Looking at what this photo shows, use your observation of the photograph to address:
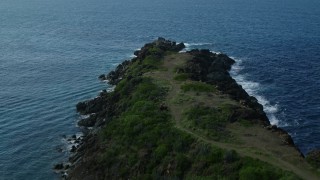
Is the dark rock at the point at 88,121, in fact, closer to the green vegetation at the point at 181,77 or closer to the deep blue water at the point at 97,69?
the deep blue water at the point at 97,69

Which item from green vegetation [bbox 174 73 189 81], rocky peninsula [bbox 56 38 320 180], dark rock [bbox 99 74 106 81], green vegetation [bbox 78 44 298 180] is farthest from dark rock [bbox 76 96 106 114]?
dark rock [bbox 99 74 106 81]

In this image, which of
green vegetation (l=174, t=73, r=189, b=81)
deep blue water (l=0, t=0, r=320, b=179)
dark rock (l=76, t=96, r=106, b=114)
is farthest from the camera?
green vegetation (l=174, t=73, r=189, b=81)

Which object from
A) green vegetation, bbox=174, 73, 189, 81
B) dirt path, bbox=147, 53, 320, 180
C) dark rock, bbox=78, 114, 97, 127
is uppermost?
green vegetation, bbox=174, 73, 189, 81

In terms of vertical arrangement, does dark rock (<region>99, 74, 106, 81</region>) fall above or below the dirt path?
below

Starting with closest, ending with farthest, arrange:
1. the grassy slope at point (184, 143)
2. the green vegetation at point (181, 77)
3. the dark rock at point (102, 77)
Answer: the grassy slope at point (184, 143) < the green vegetation at point (181, 77) < the dark rock at point (102, 77)

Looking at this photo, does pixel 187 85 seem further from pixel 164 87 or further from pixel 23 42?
pixel 23 42

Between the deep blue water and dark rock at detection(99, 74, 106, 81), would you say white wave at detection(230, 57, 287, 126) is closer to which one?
the deep blue water

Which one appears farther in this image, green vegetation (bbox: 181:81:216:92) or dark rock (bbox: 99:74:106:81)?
dark rock (bbox: 99:74:106:81)

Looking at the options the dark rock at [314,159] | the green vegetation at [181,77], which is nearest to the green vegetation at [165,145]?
the dark rock at [314,159]

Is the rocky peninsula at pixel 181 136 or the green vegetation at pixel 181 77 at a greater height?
the green vegetation at pixel 181 77
